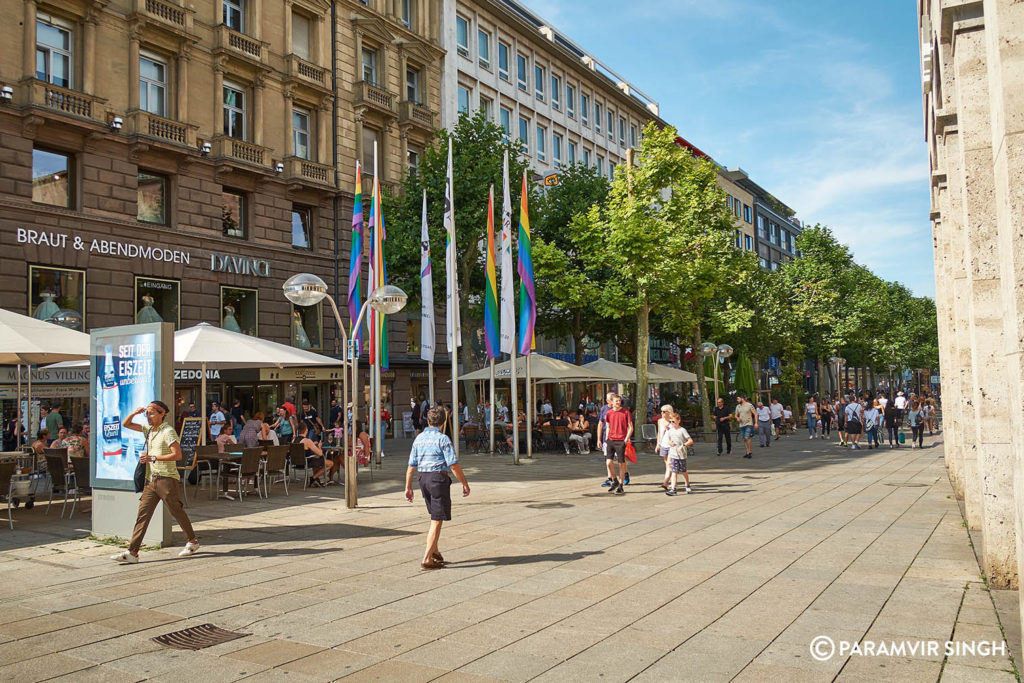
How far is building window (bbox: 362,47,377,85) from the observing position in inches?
1342

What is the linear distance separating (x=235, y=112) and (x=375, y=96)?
693 cm

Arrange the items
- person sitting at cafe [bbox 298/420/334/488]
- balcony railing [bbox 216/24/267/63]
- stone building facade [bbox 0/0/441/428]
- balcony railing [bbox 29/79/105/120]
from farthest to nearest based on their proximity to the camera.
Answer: balcony railing [bbox 216/24/267/63]
stone building facade [bbox 0/0/441/428]
balcony railing [bbox 29/79/105/120]
person sitting at cafe [bbox 298/420/334/488]

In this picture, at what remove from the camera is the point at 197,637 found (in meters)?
5.77

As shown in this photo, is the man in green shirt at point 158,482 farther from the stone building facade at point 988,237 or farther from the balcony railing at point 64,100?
the balcony railing at point 64,100

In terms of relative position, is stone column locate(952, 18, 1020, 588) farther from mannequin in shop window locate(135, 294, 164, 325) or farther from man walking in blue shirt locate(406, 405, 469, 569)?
mannequin in shop window locate(135, 294, 164, 325)

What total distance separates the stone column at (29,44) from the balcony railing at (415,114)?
15.4 m

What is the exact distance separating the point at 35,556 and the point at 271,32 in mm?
25318

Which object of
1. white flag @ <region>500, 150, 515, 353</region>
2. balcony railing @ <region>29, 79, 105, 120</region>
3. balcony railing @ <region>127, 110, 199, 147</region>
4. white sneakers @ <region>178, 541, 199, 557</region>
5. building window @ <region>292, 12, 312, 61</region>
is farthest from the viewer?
building window @ <region>292, 12, 312, 61</region>

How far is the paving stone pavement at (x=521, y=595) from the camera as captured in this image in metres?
5.07

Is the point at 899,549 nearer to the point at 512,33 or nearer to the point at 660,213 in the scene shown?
the point at 660,213

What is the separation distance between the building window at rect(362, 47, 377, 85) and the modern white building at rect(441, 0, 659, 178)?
14.7 ft

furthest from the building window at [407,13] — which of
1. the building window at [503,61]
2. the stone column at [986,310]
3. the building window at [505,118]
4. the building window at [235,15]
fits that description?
the stone column at [986,310]

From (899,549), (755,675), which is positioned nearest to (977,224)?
(899,549)

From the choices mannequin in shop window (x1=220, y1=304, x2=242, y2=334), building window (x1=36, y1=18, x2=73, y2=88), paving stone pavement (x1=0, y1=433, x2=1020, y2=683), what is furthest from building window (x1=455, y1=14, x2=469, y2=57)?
paving stone pavement (x1=0, y1=433, x2=1020, y2=683)
